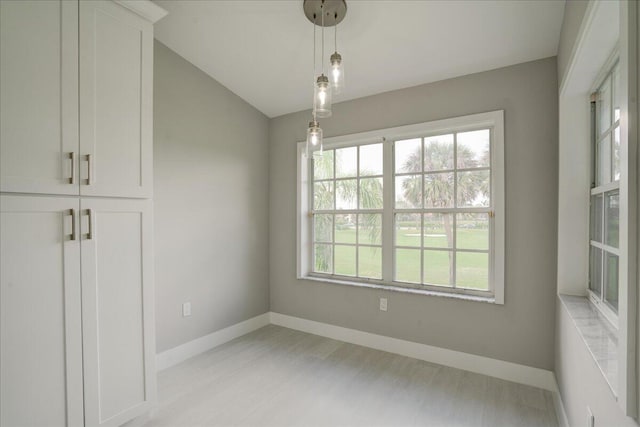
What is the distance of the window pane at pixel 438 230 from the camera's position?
2768 mm

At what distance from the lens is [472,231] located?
2670 mm

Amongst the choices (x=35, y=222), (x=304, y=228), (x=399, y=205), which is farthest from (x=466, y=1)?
(x=35, y=222)

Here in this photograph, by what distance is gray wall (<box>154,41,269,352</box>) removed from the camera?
2.71m

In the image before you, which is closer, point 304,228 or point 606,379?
point 606,379

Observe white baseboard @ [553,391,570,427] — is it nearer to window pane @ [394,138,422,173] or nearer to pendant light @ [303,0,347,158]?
window pane @ [394,138,422,173]

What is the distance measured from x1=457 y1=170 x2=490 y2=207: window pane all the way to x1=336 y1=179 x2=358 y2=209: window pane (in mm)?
984

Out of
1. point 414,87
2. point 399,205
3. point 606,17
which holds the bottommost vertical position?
point 399,205

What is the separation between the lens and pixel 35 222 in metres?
1.52

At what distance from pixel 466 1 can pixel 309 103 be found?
5.45 feet

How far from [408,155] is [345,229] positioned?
963 millimetres

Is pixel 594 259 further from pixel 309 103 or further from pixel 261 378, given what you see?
pixel 309 103

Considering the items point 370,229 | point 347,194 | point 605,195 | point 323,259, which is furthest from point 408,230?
point 605,195

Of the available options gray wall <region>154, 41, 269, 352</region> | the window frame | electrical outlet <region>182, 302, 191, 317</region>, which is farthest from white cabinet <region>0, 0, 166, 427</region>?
the window frame

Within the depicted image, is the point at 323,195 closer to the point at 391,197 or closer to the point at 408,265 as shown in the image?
the point at 391,197
